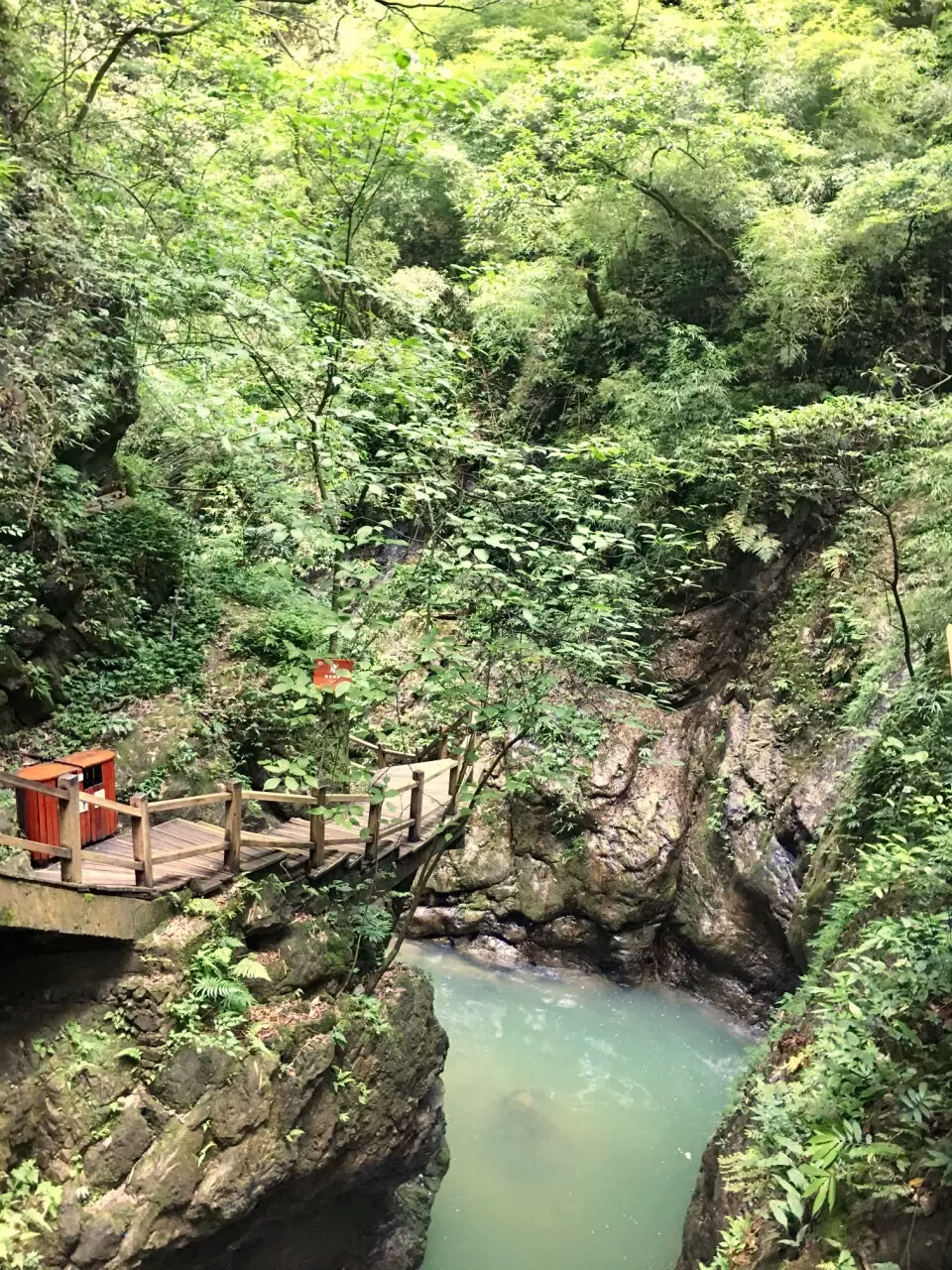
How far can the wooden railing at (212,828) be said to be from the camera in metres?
4.63

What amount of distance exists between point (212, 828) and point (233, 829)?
3.04 feet

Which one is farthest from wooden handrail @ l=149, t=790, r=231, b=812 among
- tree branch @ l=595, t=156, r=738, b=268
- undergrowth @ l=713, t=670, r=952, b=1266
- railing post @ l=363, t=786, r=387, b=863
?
tree branch @ l=595, t=156, r=738, b=268

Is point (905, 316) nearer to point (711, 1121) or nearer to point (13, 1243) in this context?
point (711, 1121)

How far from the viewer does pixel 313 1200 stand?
5719mm

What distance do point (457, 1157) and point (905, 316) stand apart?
1154cm

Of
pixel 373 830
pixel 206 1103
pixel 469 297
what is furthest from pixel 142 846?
pixel 469 297

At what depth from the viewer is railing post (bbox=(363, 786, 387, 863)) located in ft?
20.7

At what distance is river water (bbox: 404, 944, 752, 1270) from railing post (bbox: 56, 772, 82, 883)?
4985 mm

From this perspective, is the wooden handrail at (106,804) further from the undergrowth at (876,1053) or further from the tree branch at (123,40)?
the tree branch at (123,40)

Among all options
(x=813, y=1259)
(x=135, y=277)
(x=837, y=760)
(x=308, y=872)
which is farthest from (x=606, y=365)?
(x=813, y=1259)

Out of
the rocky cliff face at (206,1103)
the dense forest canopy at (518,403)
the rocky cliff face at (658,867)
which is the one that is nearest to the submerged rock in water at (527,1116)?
the rocky cliff face at (206,1103)

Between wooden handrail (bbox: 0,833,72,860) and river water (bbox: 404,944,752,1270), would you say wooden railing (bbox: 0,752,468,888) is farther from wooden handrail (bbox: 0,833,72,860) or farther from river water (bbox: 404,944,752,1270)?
river water (bbox: 404,944,752,1270)

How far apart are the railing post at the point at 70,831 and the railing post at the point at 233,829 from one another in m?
1.08

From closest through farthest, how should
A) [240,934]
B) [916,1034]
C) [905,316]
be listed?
1. [916,1034]
2. [240,934]
3. [905,316]
